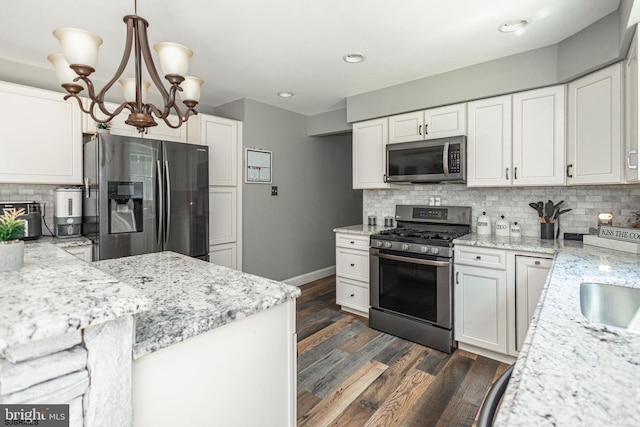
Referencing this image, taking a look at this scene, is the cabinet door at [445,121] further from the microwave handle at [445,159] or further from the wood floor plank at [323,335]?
the wood floor plank at [323,335]

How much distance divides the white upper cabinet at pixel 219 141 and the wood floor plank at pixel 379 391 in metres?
2.50

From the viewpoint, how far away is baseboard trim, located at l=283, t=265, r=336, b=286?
4453 millimetres

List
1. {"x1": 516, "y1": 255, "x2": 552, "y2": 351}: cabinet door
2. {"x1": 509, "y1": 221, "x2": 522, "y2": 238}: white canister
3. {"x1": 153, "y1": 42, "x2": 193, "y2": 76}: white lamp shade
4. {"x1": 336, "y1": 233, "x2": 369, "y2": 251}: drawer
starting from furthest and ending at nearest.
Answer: {"x1": 336, "y1": 233, "x2": 369, "y2": 251}: drawer → {"x1": 509, "y1": 221, "x2": 522, "y2": 238}: white canister → {"x1": 516, "y1": 255, "x2": 552, "y2": 351}: cabinet door → {"x1": 153, "y1": 42, "x2": 193, "y2": 76}: white lamp shade

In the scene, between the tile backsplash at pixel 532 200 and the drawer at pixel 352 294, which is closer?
the tile backsplash at pixel 532 200

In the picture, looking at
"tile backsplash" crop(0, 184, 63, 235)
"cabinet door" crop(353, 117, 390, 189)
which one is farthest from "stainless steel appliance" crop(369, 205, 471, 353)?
"tile backsplash" crop(0, 184, 63, 235)

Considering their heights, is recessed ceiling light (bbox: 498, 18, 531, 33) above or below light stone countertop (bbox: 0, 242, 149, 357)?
above

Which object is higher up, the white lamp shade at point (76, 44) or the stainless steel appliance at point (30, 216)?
the white lamp shade at point (76, 44)

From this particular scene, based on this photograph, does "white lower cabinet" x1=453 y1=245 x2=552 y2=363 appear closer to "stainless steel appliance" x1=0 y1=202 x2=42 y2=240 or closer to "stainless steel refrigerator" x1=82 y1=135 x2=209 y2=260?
"stainless steel refrigerator" x1=82 y1=135 x2=209 y2=260

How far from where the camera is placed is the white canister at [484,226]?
2.90m

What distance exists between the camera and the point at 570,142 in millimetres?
2369

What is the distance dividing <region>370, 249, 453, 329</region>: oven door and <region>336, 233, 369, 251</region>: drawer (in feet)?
0.75

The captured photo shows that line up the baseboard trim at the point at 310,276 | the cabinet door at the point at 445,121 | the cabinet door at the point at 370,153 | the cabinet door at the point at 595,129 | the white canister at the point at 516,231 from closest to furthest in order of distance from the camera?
the cabinet door at the point at 595,129 → the white canister at the point at 516,231 → the cabinet door at the point at 445,121 → the cabinet door at the point at 370,153 → the baseboard trim at the point at 310,276

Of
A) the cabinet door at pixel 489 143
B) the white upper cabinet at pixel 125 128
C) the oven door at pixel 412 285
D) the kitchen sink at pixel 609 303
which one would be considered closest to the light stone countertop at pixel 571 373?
the kitchen sink at pixel 609 303

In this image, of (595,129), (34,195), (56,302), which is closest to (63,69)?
(56,302)
